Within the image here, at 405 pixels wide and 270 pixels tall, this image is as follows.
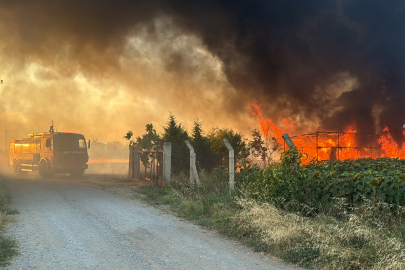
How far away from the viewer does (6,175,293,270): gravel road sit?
530 cm

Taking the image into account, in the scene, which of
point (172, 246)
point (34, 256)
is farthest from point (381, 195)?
point (34, 256)

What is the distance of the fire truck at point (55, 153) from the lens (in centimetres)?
2231

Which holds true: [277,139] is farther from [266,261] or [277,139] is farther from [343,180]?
[266,261]

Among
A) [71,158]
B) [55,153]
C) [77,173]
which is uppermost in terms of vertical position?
[55,153]

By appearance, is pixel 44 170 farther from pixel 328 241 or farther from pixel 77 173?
pixel 328 241

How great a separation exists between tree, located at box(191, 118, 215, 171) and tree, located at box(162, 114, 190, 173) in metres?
0.61

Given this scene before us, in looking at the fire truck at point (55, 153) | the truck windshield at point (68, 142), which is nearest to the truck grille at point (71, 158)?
the fire truck at point (55, 153)

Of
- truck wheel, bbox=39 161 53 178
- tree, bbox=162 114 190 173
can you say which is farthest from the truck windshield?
tree, bbox=162 114 190 173

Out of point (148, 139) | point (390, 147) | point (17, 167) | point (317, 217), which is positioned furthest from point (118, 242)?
point (390, 147)

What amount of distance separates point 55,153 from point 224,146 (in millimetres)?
11819

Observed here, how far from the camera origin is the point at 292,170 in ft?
26.8

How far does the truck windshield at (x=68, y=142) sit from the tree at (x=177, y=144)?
8.07 m

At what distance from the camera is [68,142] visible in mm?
23094

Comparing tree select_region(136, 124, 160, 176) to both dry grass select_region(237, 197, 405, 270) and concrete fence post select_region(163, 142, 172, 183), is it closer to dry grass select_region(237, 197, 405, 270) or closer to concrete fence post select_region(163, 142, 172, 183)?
concrete fence post select_region(163, 142, 172, 183)
